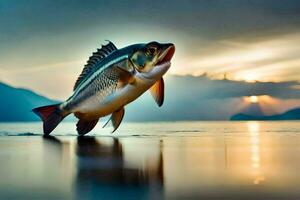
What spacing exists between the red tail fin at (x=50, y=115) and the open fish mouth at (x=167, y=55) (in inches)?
127

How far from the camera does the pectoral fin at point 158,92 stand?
26.4ft

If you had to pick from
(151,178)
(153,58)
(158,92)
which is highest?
(153,58)

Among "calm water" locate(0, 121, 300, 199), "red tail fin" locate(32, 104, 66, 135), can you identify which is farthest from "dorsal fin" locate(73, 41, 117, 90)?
"calm water" locate(0, 121, 300, 199)

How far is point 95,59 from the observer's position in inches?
369

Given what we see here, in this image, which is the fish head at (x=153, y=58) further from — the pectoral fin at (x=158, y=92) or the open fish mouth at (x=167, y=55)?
the pectoral fin at (x=158, y=92)

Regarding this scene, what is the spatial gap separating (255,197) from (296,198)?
0.82 ft

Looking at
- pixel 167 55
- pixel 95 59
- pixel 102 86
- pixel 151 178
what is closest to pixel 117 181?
pixel 151 178

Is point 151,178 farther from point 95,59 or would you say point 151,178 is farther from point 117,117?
point 95,59

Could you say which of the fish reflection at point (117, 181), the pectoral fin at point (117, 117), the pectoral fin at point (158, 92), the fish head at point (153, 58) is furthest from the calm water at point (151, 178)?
the pectoral fin at point (117, 117)

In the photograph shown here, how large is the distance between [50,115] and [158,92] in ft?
9.19

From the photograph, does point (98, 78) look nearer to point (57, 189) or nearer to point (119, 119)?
point (119, 119)

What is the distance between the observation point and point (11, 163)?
561 cm

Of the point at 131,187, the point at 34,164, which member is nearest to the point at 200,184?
the point at 131,187

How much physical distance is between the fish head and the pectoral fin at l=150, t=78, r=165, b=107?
524 mm
